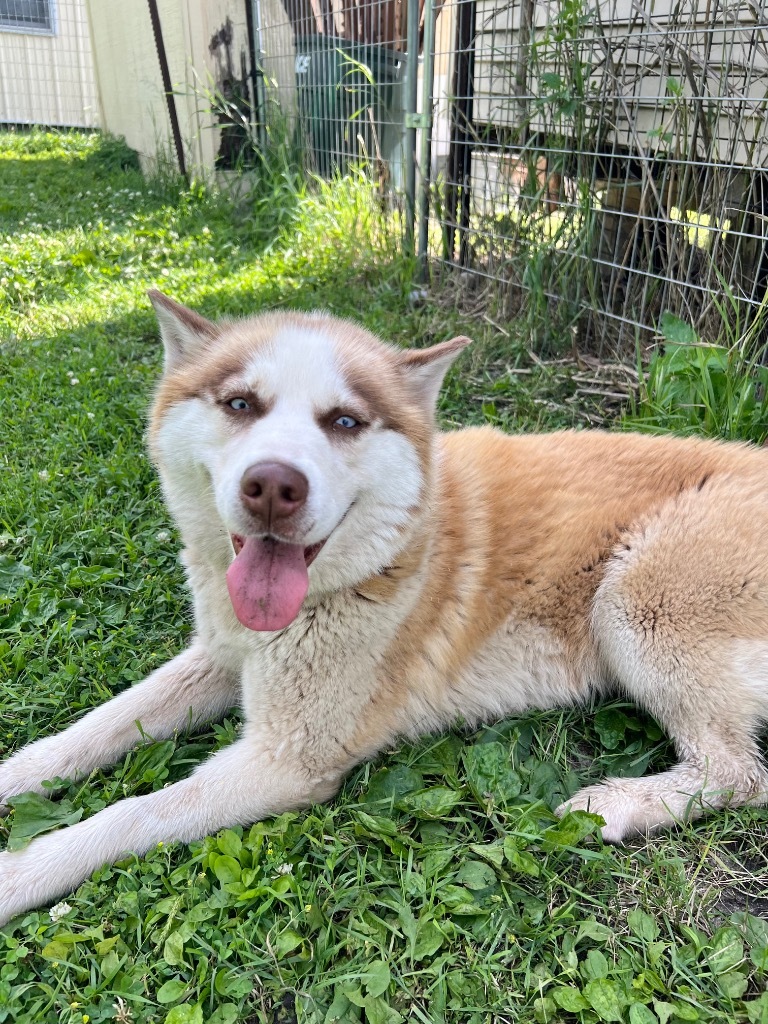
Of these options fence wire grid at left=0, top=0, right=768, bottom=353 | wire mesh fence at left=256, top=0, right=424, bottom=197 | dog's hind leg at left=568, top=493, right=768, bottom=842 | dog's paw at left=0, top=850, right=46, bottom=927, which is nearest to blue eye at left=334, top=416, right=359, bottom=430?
dog's hind leg at left=568, top=493, right=768, bottom=842

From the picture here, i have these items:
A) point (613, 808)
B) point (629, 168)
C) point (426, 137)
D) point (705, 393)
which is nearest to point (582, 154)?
point (629, 168)

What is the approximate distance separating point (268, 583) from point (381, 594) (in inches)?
15.9

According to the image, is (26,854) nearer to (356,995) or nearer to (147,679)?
(147,679)

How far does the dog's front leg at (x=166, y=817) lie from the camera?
1.91 meters

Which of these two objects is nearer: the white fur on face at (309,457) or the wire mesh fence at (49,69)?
the white fur on face at (309,457)

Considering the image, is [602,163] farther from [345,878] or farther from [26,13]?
[26,13]

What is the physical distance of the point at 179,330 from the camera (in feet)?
7.91

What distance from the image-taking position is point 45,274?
6410mm

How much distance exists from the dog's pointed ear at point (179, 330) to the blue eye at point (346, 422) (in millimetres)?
→ 602

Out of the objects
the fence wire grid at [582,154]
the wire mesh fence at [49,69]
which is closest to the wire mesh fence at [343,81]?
the fence wire grid at [582,154]

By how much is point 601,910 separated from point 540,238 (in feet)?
13.9

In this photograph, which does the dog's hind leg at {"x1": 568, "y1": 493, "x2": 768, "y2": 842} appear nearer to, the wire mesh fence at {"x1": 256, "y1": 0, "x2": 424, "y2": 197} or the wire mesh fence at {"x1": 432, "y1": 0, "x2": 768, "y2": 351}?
the wire mesh fence at {"x1": 432, "y1": 0, "x2": 768, "y2": 351}

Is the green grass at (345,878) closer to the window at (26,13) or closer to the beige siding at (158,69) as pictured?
the beige siding at (158,69)

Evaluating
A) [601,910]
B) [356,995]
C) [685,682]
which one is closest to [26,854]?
[356,995]
